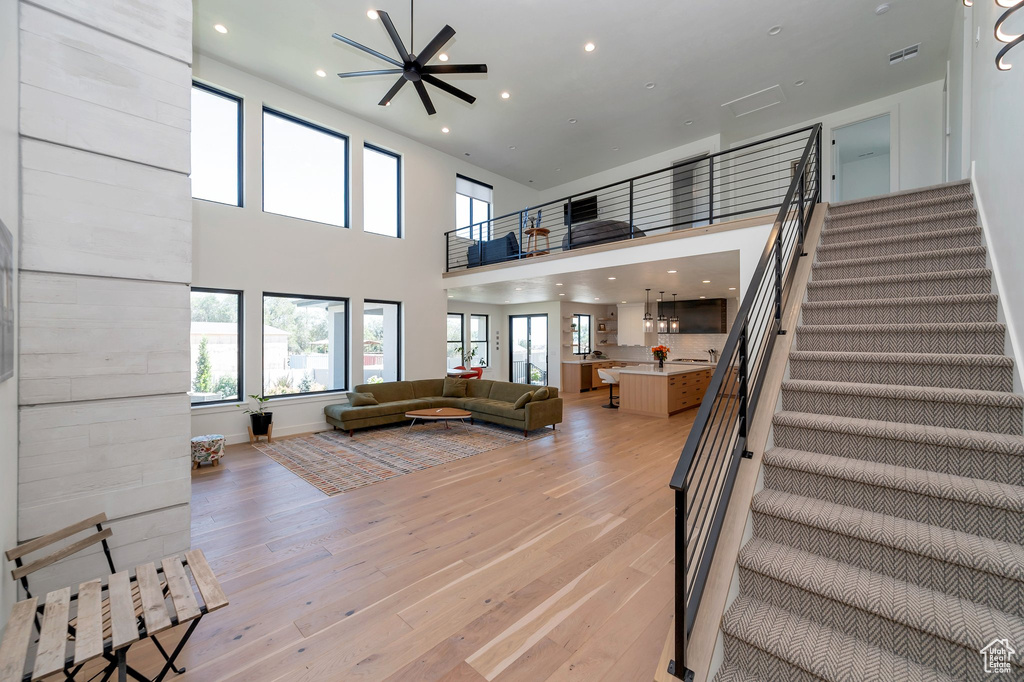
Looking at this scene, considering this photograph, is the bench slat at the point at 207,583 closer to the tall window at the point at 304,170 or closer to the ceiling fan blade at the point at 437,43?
the ceiling fan blade at the point at 437,43

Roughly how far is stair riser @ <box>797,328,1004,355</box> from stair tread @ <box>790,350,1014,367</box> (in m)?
0.10

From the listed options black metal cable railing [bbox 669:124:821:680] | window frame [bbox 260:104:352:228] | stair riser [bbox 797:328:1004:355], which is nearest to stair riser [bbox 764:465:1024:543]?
black metal cable railing [bbox 669:124:821:680]

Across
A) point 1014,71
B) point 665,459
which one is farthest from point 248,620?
point 1014,71

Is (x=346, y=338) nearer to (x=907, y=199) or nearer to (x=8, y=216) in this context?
(x=8, y=216)

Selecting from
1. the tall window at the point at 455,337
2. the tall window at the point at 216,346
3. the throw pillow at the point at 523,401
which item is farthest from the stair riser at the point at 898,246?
the tall window at the point at 455,337

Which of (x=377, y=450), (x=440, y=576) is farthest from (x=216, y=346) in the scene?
(x=440, y=576)

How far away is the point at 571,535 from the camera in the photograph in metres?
3.16

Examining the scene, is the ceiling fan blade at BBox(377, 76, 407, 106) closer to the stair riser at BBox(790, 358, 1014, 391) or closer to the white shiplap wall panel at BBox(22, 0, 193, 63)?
the white shiplap wall panel at BBox(22, 0, 193, 63)

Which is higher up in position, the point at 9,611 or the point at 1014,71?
the point at 1014,71

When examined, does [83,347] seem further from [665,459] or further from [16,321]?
[665,459]

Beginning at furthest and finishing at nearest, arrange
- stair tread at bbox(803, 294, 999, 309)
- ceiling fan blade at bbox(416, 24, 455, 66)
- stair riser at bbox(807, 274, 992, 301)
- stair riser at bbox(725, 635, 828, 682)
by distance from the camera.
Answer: ceiling fan blade at bbox(416, 24, 455, 66) < stair riser at bbox(807, 274, 992, 301) < stair tread at bbox(803, 294, 999, 309) < stair riser at bbox(725, 635, 828, 682)

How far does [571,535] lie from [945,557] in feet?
6.95

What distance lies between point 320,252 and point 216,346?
2142 mm

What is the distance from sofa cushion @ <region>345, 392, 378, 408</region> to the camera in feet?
22.4
